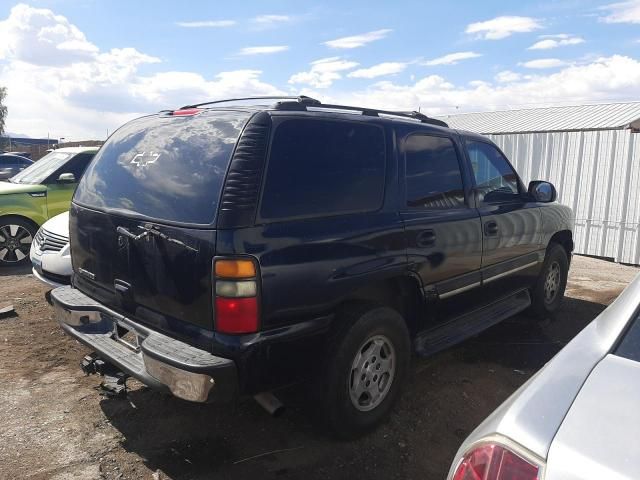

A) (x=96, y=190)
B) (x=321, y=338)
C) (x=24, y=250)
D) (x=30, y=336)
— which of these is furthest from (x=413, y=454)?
(x=24, y=250)

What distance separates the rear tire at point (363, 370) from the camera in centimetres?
288

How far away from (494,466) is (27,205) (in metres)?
7.65

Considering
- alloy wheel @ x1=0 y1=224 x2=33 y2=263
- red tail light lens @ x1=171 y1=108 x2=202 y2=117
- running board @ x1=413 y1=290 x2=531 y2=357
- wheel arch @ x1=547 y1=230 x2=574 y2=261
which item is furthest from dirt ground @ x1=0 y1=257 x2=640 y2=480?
alloy wheel @ x1=0 y1=224 x2=33 y2=263

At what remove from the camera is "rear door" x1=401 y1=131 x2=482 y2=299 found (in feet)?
11.3

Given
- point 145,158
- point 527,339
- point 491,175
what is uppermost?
point 145,158

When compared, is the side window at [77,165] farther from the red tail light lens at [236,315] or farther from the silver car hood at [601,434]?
the silver car hood at [601,434]

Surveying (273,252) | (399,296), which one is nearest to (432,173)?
(399,296)

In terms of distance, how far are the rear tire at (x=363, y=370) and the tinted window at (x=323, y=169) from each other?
0.66m

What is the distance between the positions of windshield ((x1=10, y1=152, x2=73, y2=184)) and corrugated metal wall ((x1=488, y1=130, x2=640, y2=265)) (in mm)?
8626

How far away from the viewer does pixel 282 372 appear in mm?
2703

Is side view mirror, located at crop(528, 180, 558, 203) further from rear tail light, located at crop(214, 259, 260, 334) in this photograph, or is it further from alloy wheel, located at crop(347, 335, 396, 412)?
rear tail light, located at crop(214, 259, 260, 334)

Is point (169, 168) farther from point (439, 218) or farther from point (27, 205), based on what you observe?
point (27, 205)

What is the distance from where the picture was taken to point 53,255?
195 inches

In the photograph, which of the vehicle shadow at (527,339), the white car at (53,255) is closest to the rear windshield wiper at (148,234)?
the white car at (53,255)
